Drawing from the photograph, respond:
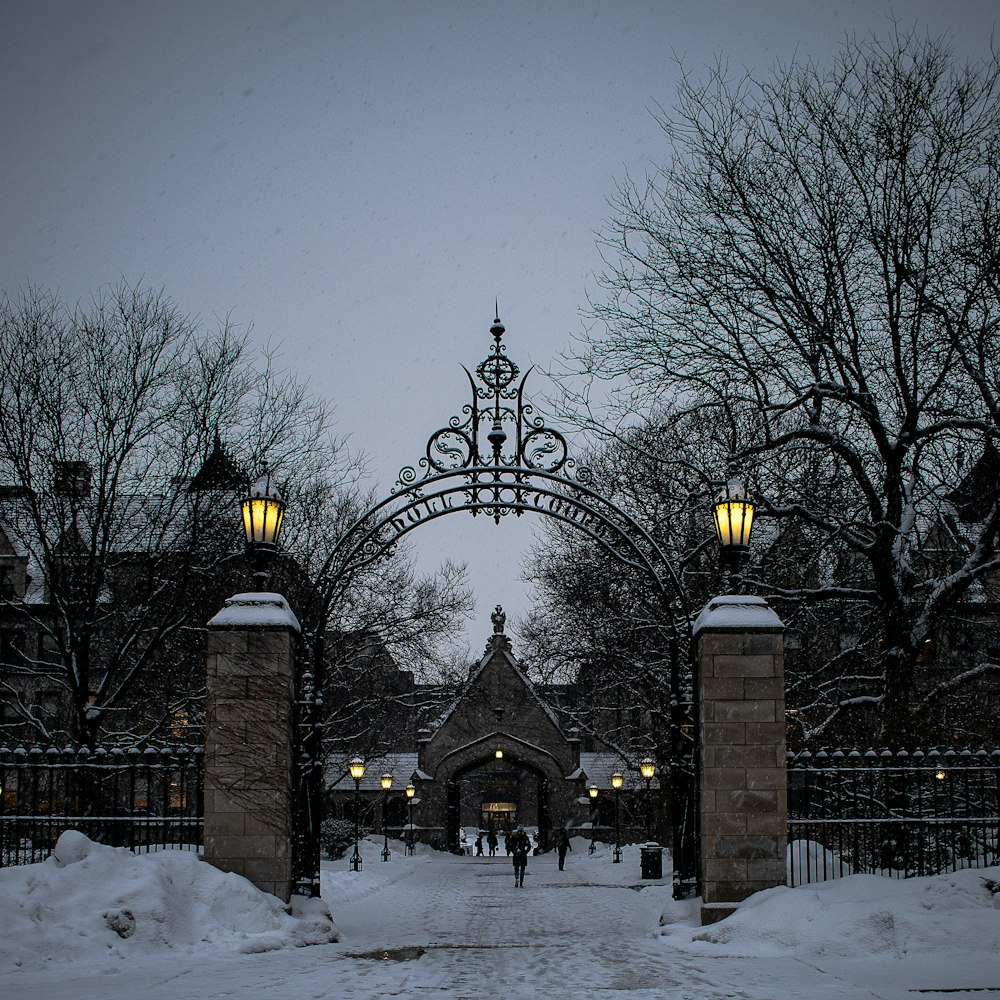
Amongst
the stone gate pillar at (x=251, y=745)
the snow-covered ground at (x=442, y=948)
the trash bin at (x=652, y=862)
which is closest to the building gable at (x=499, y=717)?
the trash bin at (x=652, y=862)

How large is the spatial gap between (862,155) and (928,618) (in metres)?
6.68

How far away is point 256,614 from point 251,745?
1.36 metres

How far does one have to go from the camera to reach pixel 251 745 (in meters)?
11.4

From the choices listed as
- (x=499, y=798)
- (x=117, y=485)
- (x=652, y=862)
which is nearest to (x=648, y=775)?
(x=652, y=862)

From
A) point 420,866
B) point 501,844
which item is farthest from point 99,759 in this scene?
point 501,844

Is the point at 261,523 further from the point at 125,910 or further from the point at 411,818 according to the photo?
the point at 411,818

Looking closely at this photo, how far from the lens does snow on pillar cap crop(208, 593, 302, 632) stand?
11641 mm

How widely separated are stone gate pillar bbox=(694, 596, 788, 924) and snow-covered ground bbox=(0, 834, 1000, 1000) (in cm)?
43

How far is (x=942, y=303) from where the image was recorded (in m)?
15.9

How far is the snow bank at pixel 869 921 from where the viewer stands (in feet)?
29.7

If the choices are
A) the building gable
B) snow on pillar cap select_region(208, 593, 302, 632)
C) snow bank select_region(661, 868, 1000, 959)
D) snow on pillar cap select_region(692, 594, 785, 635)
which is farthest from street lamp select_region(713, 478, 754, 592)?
the building gable

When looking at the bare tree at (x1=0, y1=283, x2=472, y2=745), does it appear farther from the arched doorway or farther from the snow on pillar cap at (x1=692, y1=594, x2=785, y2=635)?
the arched doorway

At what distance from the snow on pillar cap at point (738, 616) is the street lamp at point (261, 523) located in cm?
469

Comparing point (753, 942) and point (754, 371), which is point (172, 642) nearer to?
point (754, 371)
